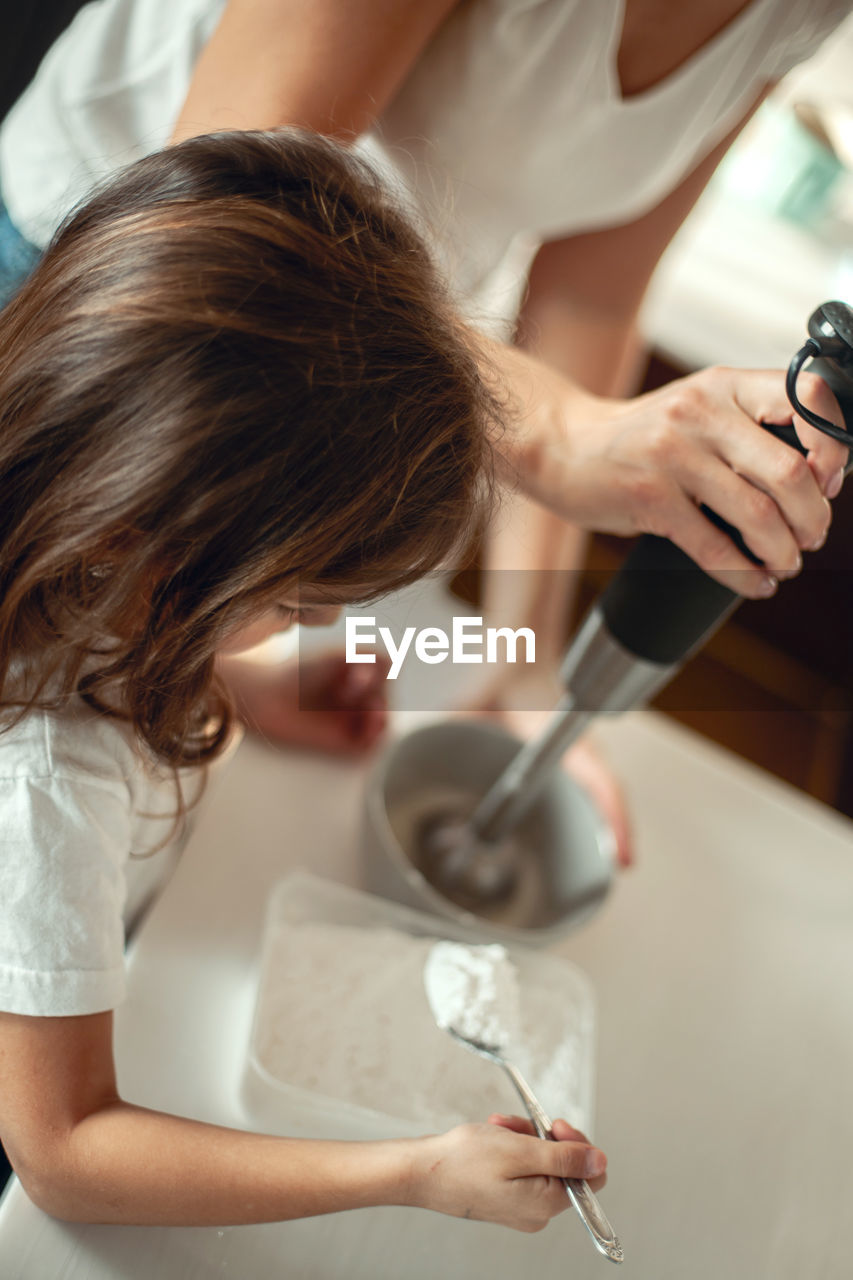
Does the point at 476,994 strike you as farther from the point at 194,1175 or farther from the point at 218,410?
the point at 218,410

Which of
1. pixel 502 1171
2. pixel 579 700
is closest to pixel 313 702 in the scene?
pixel 579 700

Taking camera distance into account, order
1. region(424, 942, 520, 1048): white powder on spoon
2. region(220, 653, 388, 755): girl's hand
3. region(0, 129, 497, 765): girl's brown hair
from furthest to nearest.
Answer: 1. region(220, 653, 388, 755): girl's hand
2. region(424, 942, 520, 1048): white powder on spoon
3. region(0, 129, 497, 765): girl's brown hair

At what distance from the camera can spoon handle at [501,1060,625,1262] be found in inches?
14.8

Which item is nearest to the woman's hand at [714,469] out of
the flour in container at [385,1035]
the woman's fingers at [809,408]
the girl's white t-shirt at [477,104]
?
the woman's fingers at [809,408]

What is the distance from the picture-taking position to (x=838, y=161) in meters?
1.23

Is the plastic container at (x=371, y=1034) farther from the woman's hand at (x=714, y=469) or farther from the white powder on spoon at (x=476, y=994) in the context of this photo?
the woman's hand at (x=714, y=469)

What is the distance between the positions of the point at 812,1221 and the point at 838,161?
1.23m

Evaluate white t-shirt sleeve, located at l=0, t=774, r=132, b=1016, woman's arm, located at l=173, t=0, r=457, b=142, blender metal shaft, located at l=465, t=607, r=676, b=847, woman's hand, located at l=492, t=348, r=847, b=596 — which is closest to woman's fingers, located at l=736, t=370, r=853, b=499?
woman's hand, located at l=492, t=348, r=847, b=596

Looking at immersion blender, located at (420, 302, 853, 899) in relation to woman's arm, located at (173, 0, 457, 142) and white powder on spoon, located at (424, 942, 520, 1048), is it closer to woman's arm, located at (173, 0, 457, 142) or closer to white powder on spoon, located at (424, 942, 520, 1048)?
white powder on spoon, located at (424, 942, 520, 1048)

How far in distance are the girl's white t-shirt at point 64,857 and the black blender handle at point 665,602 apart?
0.26 metres

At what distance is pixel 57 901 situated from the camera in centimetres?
44

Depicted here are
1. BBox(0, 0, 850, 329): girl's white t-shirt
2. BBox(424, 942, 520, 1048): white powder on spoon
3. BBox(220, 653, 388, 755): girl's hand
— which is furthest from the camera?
BBox(220, 653, 388, 755): girl's hand

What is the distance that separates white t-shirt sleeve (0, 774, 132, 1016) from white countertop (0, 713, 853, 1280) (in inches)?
4.0

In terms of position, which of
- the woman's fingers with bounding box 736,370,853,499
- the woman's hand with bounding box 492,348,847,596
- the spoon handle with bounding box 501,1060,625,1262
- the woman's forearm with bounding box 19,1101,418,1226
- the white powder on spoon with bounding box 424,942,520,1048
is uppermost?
the woman's fingers with bounding box 736,370,853,499
